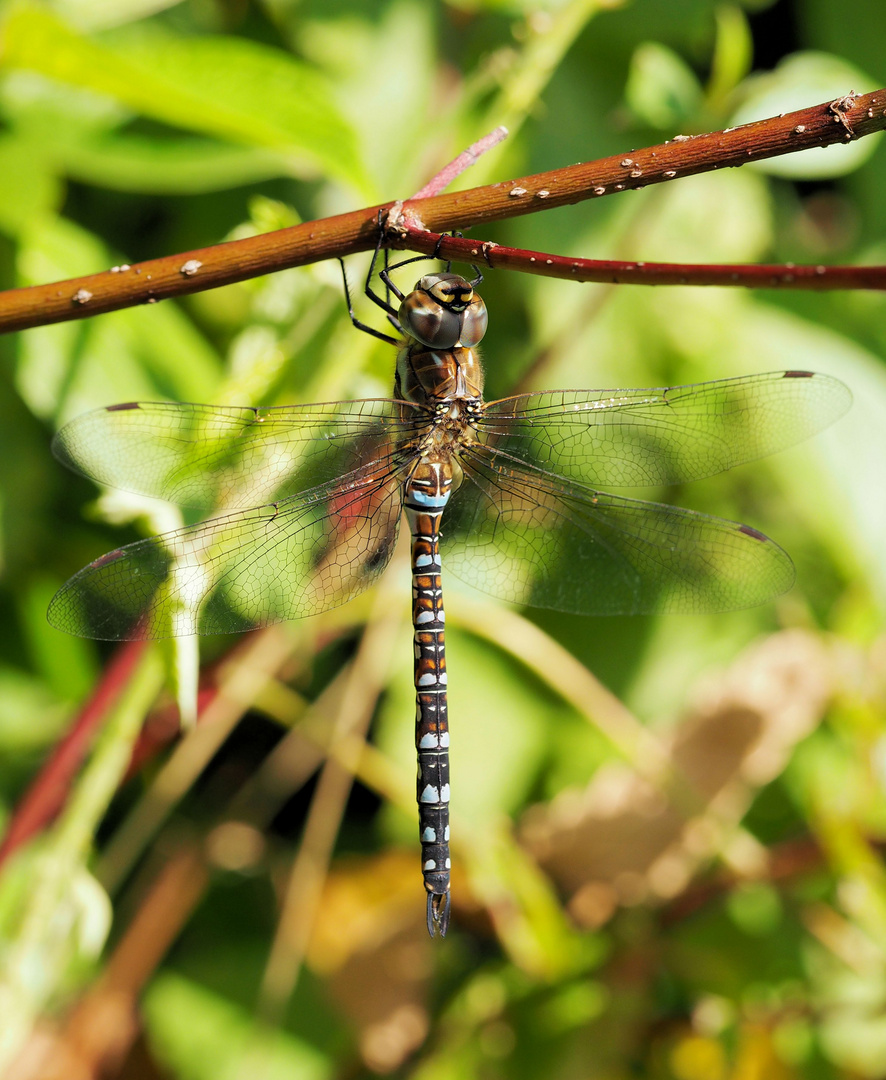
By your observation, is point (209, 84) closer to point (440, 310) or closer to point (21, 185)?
point (21, 185)

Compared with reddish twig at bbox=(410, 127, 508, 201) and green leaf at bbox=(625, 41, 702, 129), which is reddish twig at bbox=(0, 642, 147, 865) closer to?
reddish twig at bbox=(410, 127, 508, 201)

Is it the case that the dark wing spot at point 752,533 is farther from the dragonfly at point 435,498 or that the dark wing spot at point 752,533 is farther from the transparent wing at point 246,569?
the transparent wing at point 246,569

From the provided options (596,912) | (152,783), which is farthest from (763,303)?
(152,783)

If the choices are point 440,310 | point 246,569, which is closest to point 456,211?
point 440,310

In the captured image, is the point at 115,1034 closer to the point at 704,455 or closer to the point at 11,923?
the point at 11,923

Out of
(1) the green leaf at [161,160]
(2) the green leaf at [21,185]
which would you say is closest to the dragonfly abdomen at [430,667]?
(1) the green leaf at [161,160]

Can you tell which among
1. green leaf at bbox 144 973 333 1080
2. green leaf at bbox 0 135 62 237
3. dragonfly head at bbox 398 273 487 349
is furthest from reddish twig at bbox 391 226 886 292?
green leaf at bbox 144 973 333 1080

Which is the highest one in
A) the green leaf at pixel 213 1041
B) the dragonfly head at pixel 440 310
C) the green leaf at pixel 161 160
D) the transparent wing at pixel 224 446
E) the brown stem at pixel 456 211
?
the green leaf at pixel 161 160
